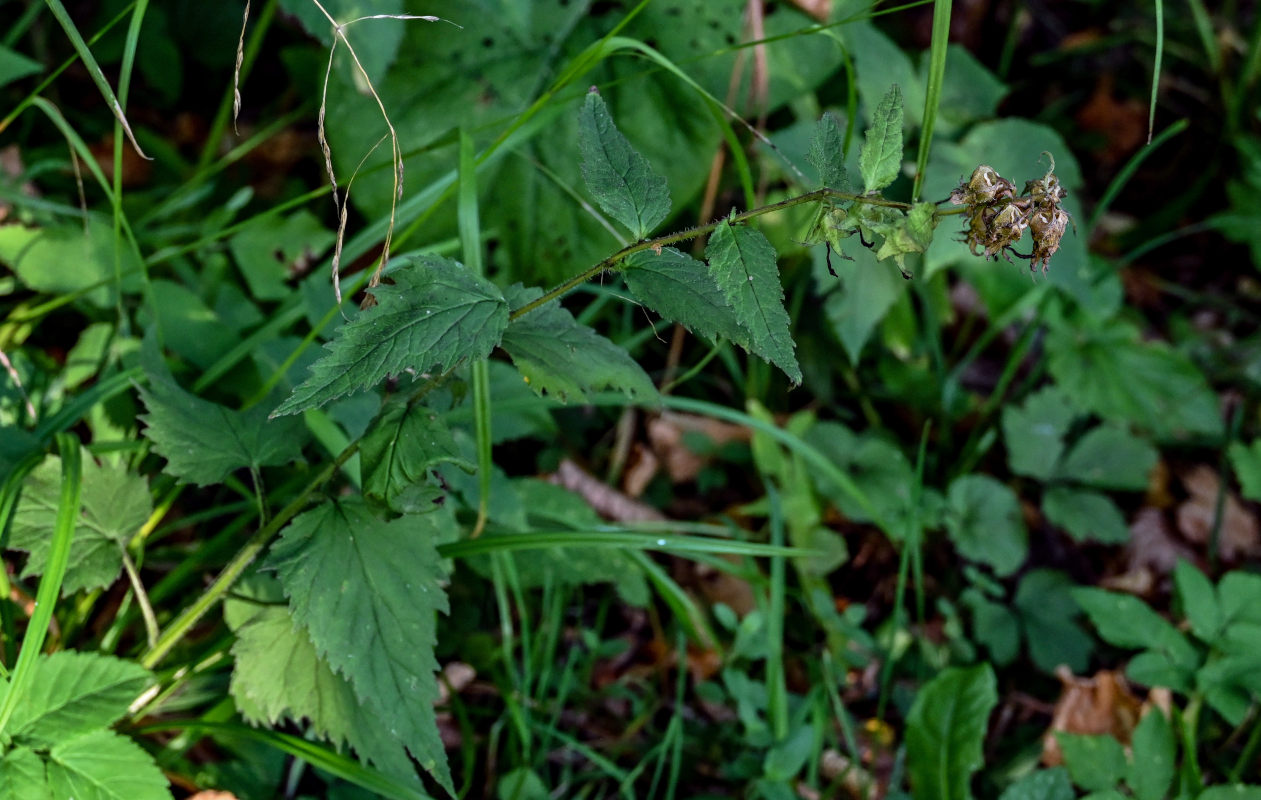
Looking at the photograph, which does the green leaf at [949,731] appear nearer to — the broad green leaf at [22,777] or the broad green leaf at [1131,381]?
the broad green leaf at [1131,381]

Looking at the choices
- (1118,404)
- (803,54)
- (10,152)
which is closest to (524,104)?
(803,54)

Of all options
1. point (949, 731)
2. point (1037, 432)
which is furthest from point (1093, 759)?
point (1037, 432)

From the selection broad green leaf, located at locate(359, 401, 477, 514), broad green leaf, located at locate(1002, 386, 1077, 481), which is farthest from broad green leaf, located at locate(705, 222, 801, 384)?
broad green leaf, located at locate(1002, 386, 1077, 481)

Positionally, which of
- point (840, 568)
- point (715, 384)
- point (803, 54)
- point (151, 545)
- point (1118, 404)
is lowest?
point (840, 568)

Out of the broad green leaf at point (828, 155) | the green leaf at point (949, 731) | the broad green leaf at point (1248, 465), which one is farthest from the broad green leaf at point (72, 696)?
the broad green leaf at point (1248, 465)

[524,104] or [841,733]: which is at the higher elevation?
[524,104]

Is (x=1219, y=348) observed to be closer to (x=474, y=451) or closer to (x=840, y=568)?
(x=840, y=568)
